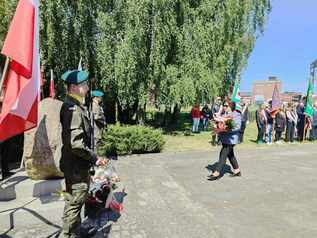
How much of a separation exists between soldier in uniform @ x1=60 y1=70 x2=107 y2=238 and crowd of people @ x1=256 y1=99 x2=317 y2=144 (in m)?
10.7

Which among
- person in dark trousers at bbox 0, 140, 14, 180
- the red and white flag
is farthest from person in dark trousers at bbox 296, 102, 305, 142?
the red and white flag

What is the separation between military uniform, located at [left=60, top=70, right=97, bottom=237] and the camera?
3.52m

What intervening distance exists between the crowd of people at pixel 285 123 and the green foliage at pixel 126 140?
5.19 meters

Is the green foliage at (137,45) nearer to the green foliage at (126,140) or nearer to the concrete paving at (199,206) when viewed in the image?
the green foliage at (126,140)

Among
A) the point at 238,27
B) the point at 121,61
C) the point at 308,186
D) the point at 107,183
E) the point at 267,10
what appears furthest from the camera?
the point at 267,10

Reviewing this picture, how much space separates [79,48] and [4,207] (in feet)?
33.0

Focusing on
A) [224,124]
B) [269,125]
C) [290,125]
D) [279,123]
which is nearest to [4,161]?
[224,124]

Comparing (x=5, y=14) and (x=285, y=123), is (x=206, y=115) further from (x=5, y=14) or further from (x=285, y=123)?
(x=5, y=14)

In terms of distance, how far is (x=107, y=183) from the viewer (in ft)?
16.0

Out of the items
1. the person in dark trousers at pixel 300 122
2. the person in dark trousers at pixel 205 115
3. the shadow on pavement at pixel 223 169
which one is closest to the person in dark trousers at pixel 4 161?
the shadow on pavement at pixel 223 169

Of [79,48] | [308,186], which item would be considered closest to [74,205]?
[308,186]

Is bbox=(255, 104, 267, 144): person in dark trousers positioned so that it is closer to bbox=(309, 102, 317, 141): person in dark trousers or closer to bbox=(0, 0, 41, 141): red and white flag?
bbox=(309, 102, 317, 141): person in dark trousers

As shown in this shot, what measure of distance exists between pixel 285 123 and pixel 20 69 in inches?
469

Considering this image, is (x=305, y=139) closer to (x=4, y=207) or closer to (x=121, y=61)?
(x=121, y=61)
